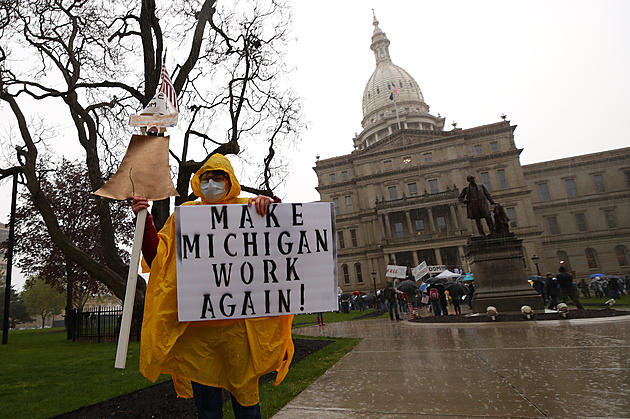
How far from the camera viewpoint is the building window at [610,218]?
56.7 metres

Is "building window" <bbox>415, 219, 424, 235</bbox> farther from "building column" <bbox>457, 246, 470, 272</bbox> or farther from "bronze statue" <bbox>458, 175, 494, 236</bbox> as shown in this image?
"bronze statue" <bbox>458, 175, 494, 236</bbox>

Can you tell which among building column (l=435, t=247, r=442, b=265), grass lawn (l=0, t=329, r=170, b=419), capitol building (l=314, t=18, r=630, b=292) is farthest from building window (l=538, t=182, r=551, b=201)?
grass lawn (l=0, t=329, r=170, b=419)

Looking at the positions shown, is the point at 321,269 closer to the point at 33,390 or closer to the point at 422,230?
the point at 33,390

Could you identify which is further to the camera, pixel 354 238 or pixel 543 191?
pixel 354 238

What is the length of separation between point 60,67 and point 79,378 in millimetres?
10456

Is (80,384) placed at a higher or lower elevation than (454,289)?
lower

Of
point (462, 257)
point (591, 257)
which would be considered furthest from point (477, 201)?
point (591, 257)

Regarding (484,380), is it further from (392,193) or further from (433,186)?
(433,186)

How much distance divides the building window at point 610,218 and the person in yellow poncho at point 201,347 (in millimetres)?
72691

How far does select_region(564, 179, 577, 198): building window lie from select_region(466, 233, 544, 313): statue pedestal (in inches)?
2366

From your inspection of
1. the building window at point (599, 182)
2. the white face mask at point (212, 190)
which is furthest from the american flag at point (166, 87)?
the building window at point (599, 182)

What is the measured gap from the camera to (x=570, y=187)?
2351 inches

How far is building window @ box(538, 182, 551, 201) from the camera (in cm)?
6078

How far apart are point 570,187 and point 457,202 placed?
877 inches
